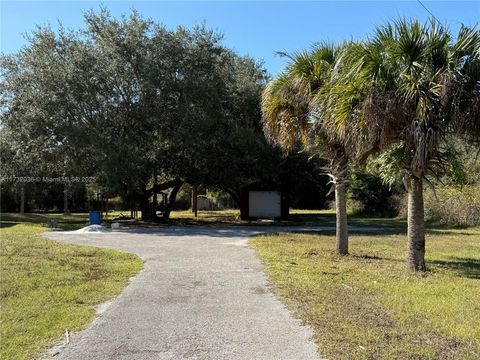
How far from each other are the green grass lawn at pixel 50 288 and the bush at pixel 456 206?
17695 mm

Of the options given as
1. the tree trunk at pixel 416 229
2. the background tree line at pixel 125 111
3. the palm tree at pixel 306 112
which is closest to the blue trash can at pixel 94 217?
the background tree line at pixel 125 111

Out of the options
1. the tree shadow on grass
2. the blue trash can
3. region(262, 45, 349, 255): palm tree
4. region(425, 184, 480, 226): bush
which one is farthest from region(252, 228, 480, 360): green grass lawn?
the blue trash can

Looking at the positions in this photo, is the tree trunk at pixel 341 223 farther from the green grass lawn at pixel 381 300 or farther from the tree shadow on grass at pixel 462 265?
the tree shadow on grass at pixel 462 265

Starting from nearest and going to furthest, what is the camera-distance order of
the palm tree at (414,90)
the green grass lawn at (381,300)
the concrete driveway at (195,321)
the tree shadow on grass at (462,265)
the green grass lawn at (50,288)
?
the concrete driveway at (195,321)
the green grass lawn at (381,300)
the green grass lawn at (50,288)
the palm tree at (414,90)
the tree shadow on grass at (462,265)

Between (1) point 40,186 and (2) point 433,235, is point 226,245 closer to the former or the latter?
(2) point 433,235

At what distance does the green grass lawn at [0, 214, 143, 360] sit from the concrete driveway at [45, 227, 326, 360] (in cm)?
34

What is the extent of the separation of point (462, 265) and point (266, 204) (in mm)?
20841

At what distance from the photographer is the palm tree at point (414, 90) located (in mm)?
9477

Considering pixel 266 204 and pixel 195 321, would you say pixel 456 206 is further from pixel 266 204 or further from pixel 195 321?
pixel 195 321

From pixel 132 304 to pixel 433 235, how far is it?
16735 millimetres

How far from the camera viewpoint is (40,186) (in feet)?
99.9

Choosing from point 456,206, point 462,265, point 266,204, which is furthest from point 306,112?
point 266,204

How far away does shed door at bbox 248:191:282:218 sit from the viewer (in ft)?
107

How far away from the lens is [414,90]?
9.51m
